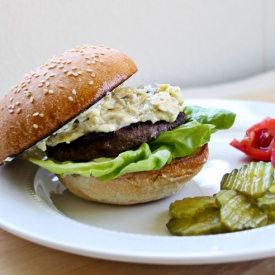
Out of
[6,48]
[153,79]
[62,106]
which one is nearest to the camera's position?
[62,106]

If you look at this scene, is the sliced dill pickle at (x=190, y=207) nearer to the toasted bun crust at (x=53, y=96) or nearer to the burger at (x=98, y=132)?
the burger at (x=98, y=132)

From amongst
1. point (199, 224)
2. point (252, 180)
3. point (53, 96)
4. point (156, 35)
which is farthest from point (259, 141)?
point (156, 35)

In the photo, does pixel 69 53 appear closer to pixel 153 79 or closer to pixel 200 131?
pixel 200 131

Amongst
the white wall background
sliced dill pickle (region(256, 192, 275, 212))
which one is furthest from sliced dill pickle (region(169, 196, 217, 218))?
the white wall background

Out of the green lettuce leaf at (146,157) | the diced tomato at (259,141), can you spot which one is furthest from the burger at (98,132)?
the diced tomato at (259,141)

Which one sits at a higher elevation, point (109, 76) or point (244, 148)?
point (109, 76)

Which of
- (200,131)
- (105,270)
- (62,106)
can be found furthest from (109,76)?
(105,270)
